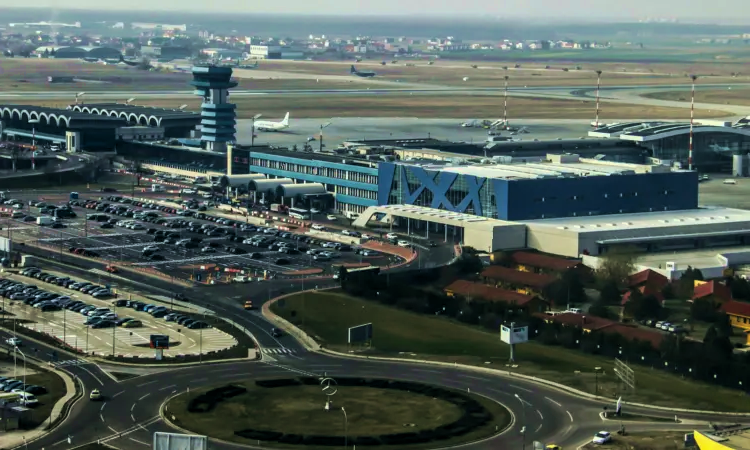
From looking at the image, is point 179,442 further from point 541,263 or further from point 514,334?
point 541,263

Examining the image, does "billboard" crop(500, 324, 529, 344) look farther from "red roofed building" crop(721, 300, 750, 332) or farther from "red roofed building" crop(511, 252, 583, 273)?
"red roofed building" crop(511, 252, 583, 273)

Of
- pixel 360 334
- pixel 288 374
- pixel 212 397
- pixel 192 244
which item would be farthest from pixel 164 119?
pixel 212 397

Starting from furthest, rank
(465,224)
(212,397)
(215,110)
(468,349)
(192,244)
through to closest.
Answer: (215,110) < (465,224) < (192,244) < (468,349) < (212,397)

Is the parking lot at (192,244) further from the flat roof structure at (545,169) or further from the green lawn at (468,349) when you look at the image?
the flat roof structure at (545,169)

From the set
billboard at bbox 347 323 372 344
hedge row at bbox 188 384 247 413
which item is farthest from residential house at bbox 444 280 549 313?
hedge row at bbox 188 384 247 413

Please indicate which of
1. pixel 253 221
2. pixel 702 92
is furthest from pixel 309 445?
pixel 702 92
